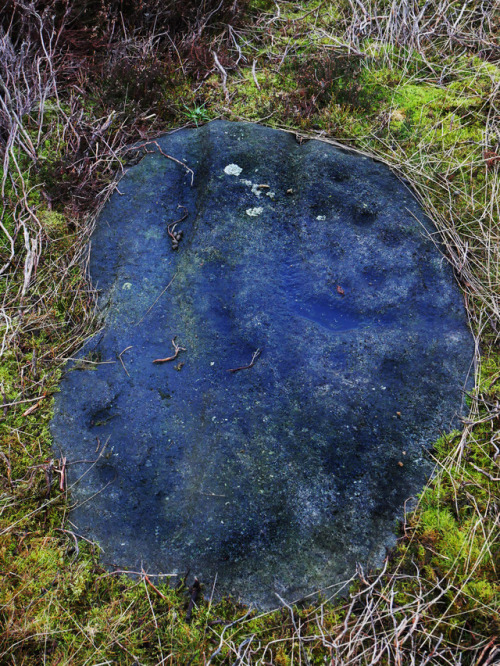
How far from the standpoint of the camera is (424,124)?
3990 mm

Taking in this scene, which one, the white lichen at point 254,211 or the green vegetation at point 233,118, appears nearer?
the green vegetation at point 233,118

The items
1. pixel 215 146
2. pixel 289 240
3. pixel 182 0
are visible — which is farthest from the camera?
pixel 182 0

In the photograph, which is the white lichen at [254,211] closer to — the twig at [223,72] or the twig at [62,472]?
the twig at [223,72]

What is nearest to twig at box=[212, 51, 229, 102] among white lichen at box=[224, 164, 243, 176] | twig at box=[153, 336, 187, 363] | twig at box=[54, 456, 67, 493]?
white lichen at box=[224, 164, 243, 176]

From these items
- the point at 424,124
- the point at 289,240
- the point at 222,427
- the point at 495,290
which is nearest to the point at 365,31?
the point at 424,124

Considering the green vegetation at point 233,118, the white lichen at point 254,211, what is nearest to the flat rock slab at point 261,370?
the white lichen at point 254,211

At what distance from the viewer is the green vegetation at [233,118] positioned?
2166mm

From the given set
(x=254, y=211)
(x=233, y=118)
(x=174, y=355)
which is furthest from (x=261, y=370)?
(x=233, y=118)

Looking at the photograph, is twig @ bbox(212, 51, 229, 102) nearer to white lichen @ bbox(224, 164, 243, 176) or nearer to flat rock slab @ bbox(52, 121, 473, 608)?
flat rock slab @ bbox(52, 121, 473, 608)

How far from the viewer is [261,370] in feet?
9.36

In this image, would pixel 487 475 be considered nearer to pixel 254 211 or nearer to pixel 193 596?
pixel 193 596

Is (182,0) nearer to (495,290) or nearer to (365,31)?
(365,31)

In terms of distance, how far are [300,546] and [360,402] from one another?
87cm

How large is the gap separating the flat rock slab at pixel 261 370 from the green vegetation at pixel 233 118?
14 centimetres
